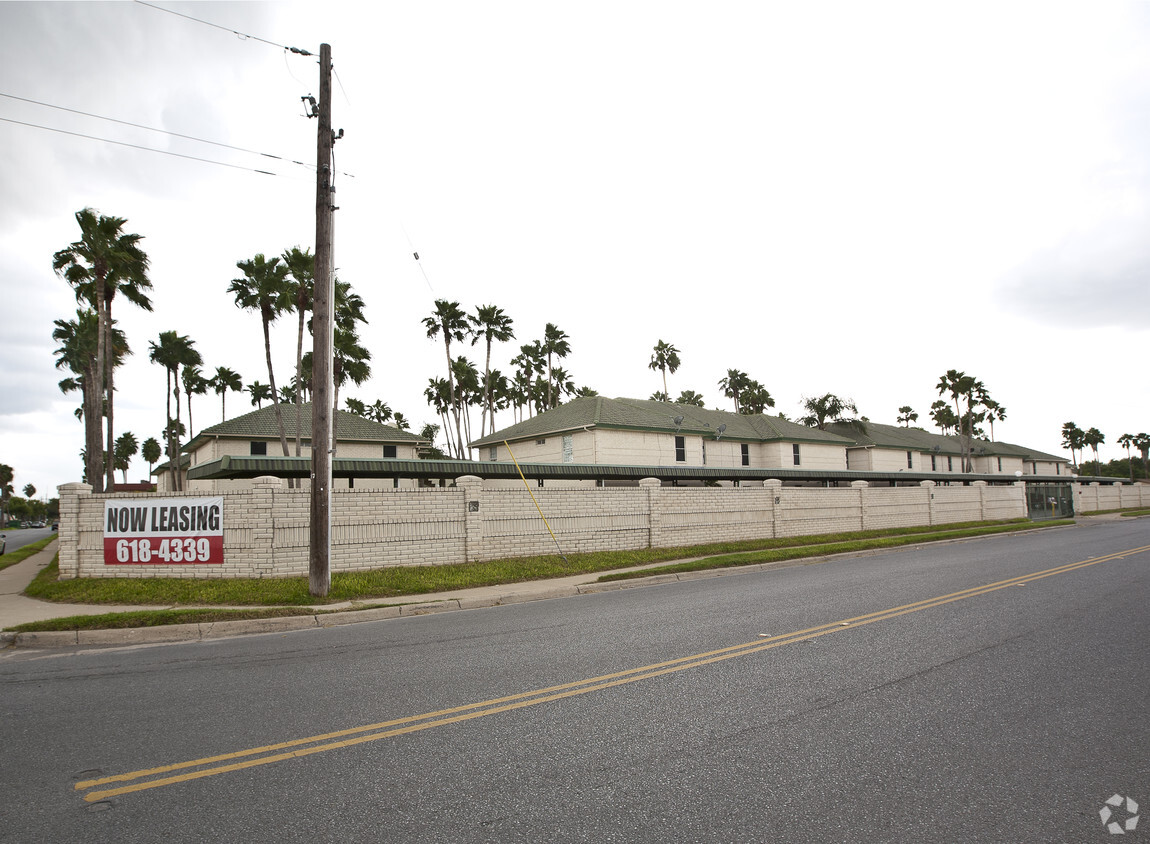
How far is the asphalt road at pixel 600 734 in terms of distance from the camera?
11.9ft

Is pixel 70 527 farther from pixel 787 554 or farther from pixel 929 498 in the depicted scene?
pixel 929 498

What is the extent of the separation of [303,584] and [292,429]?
1029 inches

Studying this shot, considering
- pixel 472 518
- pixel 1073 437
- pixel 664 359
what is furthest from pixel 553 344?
pixel 1073 437

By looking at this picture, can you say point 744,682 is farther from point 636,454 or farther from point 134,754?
point 636,454

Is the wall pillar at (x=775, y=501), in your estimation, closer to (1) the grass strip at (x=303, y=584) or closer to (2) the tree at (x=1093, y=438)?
(1) the grass strip at (x=303, y=584)

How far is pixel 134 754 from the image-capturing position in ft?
15.4

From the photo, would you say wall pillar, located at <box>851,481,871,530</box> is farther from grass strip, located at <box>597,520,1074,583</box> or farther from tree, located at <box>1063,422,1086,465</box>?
tree, located at <box>1063,422,1086,465</box>

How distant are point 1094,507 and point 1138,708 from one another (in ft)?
180

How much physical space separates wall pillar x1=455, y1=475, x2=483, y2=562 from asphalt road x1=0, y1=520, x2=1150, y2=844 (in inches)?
295

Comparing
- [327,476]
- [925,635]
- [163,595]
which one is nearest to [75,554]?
[163,595]

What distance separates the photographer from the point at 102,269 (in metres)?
27.5

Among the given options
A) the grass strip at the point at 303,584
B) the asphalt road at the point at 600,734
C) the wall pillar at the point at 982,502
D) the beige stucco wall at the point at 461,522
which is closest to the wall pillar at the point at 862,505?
the beige stucco wall at the point at 461,522

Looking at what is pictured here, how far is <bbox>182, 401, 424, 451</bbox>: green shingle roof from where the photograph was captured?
116ft

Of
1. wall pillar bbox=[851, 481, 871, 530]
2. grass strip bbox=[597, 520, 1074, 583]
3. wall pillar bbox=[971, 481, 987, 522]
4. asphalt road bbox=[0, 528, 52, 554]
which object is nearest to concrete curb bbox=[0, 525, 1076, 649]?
grass strip bbox=[597, 520, 1074, 583]
